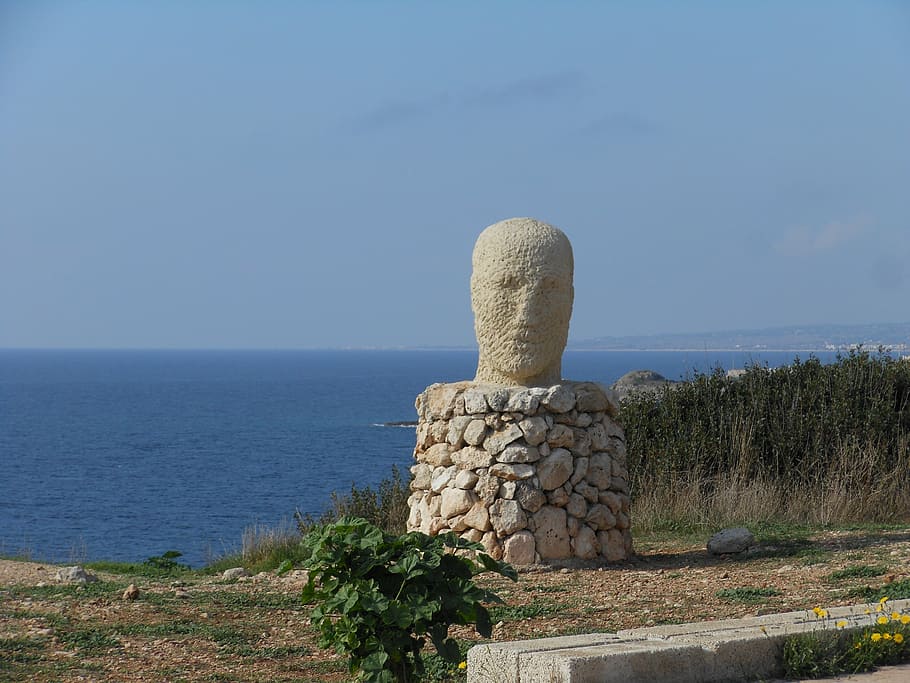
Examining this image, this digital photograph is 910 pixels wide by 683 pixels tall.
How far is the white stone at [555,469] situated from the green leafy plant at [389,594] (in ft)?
13.2

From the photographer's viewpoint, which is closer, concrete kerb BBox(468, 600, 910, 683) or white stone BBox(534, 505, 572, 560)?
concrete kerb BBox(468, 600, 910, 683)

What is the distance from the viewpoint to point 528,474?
891 cm

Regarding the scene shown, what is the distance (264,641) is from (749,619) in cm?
312

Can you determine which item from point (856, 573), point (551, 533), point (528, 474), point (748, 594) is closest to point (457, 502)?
point (528, 474)

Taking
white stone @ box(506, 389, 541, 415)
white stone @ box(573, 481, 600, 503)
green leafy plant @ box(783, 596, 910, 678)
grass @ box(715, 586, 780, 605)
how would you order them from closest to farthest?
green leafy plant @ box(783, 596, 910, 678) → grass @ box(715, 586, 780, 605) → white stone @ box(506, 389, 541, 415) → white stone @ box(573, 481, 600, 503)

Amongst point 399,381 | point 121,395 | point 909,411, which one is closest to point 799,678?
point 909,411

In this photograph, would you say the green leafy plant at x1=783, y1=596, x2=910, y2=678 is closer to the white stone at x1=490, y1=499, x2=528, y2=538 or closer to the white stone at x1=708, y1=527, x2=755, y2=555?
the white stone at x1=490, y1=499, x2=528, y2=538

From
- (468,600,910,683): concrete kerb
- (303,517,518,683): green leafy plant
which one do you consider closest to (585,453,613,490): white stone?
(468,600,910,683): concrete kerb

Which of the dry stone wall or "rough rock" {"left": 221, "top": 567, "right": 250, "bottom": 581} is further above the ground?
the dry stone wall

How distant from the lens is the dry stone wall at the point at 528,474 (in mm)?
8938

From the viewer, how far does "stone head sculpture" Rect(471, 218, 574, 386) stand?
9156 mm

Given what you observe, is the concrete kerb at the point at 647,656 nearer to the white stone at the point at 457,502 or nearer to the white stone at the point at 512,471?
the white stone at the point at 512,471

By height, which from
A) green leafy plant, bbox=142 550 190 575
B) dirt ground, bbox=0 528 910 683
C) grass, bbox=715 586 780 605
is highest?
grass, bbox=715 586 780 605

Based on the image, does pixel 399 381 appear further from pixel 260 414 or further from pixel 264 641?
pixel 264 641
